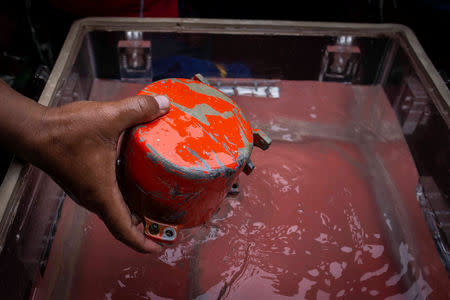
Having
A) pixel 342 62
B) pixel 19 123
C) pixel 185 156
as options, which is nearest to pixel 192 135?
pixel 185 156

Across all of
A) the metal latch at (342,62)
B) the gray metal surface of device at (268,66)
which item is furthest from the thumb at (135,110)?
the metal latch at (342,62)

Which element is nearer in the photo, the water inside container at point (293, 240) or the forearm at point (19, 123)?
the forearm at point (19, 123)

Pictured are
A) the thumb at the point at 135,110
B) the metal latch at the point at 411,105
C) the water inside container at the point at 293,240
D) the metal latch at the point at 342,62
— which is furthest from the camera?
the metal latch at the point at 342,62

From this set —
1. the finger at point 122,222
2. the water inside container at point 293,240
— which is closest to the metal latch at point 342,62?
the water inside container at point 293,240

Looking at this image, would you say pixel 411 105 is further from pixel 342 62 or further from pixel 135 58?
→ pixel 135 58

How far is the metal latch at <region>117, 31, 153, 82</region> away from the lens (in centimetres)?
121

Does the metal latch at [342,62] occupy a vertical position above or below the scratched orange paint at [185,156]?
below

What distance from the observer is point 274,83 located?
1355 mm

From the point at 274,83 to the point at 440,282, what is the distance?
30.1 inches

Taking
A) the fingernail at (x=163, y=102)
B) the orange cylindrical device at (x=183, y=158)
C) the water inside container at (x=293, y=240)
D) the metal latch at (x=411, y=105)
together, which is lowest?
the water inside container at (x=293, y=240)

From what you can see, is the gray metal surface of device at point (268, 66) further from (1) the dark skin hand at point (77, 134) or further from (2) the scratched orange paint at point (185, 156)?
(2) the scratched orange paint at point (185, 156)

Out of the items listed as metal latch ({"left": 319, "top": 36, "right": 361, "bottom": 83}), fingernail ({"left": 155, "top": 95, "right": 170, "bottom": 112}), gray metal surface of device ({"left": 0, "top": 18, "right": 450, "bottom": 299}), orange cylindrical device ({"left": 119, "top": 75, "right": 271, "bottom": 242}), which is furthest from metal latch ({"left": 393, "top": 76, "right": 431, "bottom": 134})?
fingernail ({"left": 155, "top": 95, "right": 170, "bottom": 112})

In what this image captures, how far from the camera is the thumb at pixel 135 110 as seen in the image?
68 cm

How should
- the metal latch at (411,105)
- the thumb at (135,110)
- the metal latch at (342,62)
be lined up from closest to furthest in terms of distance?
the thumb at (135,110) < the metal latch at (411,105) < the metal latch at (342,62)
